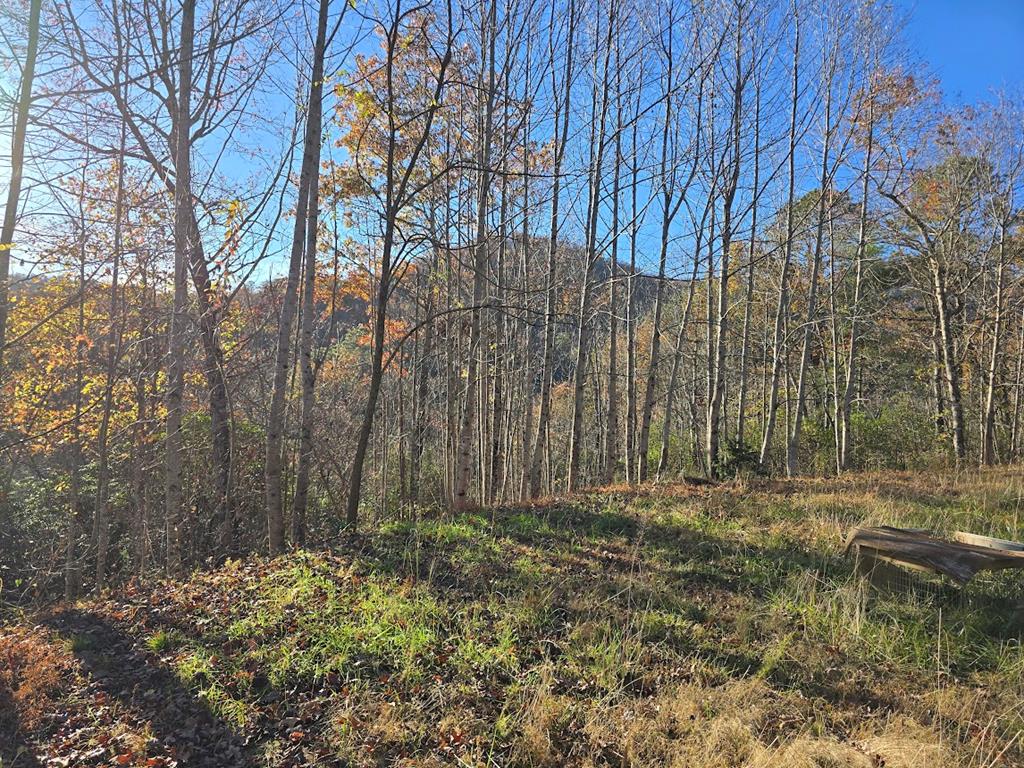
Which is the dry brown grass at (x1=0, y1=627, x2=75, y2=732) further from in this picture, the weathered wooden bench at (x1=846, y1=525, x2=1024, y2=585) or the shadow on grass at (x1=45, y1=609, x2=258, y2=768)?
the weathered wooden bench at (x1=846, y1=525, x2=1024, y2=585)

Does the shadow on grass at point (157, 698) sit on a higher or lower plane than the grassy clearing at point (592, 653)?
lower

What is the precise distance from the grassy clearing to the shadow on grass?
0.04 m

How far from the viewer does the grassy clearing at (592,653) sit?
2.71m

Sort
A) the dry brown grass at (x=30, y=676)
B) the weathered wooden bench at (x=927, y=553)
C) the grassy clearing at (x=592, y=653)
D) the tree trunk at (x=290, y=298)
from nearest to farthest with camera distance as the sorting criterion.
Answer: the grassy clearing at (x=592, y=653) < the dry brown grass at (x=30, y=676) < the weathered wooden bench at (x=927, y=553) < the tree trunk at (x=290, y=298)

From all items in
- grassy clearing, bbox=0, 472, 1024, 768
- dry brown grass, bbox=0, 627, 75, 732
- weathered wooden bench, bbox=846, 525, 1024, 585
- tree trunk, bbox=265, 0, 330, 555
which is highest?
tree trunk, bbox=265, 0, 330, 555

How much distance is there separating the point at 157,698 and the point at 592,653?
2783mm

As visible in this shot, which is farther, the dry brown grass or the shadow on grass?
the dry brown grass

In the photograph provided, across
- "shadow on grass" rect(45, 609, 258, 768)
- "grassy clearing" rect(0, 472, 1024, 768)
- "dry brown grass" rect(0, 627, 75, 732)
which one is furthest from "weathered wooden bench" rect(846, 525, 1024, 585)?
"dry brown grass" rect(0, 627, 75, 732)

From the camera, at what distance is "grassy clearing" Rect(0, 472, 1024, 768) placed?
2.71 metres

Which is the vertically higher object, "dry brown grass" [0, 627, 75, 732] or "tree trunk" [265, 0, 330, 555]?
"tree trunk" [265, 0, 330, 555]

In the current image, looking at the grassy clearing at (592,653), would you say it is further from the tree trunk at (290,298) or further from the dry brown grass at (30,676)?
the tree trunk at (290,298)

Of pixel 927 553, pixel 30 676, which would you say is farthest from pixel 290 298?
pixel 927 553

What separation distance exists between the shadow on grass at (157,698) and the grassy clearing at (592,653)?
0.04 m

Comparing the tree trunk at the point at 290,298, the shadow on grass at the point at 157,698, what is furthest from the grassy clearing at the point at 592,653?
the tree trunk at the point at 290,298
